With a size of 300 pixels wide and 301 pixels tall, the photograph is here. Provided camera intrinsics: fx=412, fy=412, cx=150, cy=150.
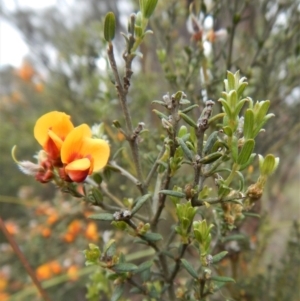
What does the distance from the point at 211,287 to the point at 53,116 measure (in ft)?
1.04

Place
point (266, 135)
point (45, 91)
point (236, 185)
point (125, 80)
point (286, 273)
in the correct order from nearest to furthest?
point (125, 80)
point (236, 185)
point (286, 273)
point (266, 135)
point (45, 91)

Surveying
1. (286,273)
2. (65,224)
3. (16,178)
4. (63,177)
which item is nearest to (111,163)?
(63,177)

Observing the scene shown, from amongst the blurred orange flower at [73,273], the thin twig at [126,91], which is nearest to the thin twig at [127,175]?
the thin twig at [126,91]

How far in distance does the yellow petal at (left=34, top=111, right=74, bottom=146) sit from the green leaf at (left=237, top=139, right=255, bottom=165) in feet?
0.74

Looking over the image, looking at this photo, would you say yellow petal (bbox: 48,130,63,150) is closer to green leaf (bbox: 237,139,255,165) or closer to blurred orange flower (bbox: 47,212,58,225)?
green leaf (bbox: 237,139,255,165)

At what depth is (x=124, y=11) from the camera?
9.76ft

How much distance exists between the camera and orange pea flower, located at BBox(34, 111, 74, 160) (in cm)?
53

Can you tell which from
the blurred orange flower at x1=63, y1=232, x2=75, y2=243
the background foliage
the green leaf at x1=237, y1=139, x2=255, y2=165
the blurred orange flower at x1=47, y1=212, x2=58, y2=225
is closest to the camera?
the green leaf at x1=237, y1=139, x2=255, y2=165

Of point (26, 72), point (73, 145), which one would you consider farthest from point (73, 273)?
point (26, 72)

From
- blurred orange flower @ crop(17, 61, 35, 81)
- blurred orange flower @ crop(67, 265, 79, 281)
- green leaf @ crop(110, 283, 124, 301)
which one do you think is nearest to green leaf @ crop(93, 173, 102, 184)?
green leaf @ crop(110, 283, 124, 301)

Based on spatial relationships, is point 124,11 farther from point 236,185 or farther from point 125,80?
point 125,80

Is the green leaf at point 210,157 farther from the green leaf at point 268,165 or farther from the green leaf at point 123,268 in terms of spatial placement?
the green leaf at point 123,268

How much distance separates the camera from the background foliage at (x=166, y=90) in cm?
97

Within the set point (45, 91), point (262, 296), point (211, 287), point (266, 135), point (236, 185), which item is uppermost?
point (45, 91)
